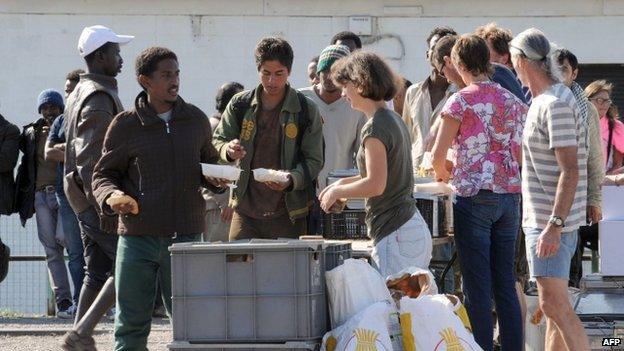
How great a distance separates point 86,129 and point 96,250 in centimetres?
80

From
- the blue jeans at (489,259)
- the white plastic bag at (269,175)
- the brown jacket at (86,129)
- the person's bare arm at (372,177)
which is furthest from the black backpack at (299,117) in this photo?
the person's bare arm at (372,177)

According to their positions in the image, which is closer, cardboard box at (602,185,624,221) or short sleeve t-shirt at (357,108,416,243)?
short sleeve t-shirt at (357,108,416,243)

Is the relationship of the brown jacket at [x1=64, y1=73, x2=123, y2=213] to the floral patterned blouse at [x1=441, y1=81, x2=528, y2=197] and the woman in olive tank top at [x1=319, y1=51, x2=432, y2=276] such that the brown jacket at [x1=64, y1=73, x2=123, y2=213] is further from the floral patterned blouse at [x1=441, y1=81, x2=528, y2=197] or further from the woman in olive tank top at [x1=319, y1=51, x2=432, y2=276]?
the floral patterned blouse at [x1=441, y1=81, x2=528, y2=197]

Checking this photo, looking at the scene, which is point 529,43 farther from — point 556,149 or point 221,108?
point 221,108

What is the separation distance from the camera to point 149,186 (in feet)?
23.4

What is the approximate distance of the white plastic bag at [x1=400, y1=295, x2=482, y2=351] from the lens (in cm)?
613

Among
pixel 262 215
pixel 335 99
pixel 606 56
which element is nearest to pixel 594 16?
pixel 606 56

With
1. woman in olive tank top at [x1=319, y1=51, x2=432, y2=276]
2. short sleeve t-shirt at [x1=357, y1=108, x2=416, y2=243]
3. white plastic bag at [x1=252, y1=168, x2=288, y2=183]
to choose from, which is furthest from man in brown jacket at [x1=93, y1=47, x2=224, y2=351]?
short sleeve t-shirt at [x1=357, y1=108, x2=416, y2=243]

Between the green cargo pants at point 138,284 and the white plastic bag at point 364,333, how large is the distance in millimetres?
1314

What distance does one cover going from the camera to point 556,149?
269 inches

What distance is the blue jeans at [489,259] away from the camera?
7512mm

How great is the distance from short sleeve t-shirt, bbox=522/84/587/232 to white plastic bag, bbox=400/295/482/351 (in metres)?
1.00

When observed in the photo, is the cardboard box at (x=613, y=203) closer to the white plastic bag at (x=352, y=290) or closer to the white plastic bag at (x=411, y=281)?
the white plastic bag at (x=411, y=281)

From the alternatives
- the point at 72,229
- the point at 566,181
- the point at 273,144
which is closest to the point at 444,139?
the point at 566,181
